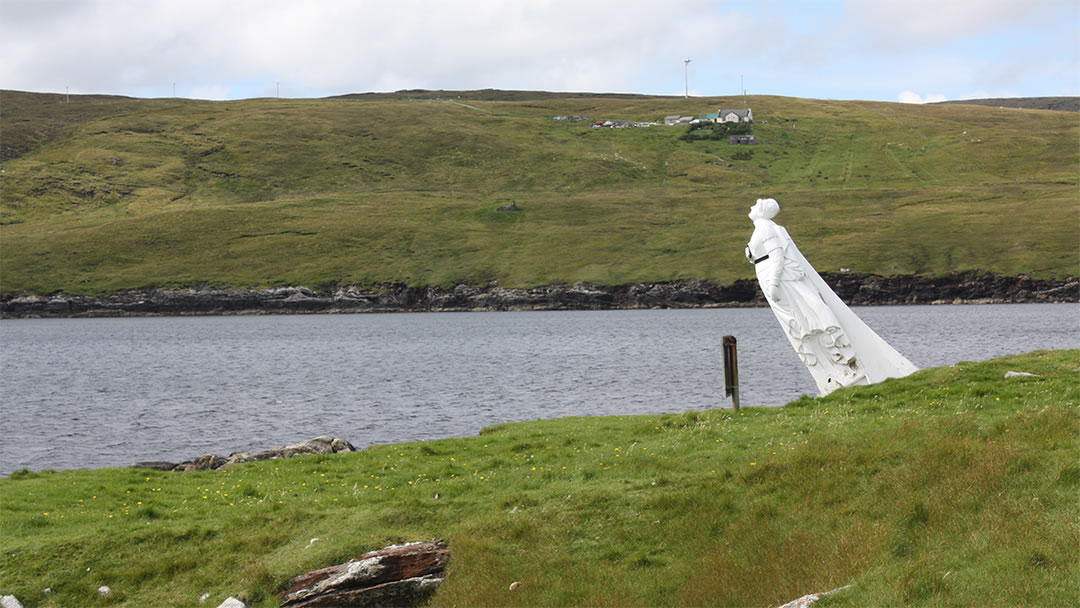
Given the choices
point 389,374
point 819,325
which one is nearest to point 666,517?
point 819,325

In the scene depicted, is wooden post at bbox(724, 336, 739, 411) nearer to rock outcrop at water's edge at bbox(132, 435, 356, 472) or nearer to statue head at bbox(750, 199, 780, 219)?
statue head at bbox(750, 199, 780, 219)

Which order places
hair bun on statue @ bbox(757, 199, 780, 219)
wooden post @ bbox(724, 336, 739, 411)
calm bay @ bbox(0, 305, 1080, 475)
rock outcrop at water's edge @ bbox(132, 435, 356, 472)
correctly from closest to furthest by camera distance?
wooden post @ bbox(724, 336, 739, 411) < rock outcrop at water's edge @ bbox(132, 435, 356, 472) < hair bun on statue @ bbox(757, 199, 780, 219) < calm bay @ bbox(0, 305, 1080, 475)

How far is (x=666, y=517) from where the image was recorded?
14844mm

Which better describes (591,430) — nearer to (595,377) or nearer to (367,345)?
(595,377)

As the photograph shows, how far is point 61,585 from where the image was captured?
583 inches

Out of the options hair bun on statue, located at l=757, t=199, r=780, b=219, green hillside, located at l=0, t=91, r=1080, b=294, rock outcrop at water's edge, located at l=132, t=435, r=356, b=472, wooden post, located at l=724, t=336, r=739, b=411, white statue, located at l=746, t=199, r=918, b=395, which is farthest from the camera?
green hillside, located at l=0, t=91, r=1080, b=294

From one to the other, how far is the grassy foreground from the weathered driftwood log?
13.2 inches

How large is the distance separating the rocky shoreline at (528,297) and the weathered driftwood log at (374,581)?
133480mm

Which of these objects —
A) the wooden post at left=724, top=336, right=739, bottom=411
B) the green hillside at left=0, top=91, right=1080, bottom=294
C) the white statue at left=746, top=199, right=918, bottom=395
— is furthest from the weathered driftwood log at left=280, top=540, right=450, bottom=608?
the green hillside at left=0, top=91, right=1080, bottom=294

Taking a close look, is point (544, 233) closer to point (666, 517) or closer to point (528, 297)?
point (528, 297)

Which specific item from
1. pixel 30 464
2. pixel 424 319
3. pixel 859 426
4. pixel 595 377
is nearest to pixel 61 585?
pixel 859 426

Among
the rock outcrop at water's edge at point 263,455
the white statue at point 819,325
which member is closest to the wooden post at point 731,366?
the white statue at point 819,325

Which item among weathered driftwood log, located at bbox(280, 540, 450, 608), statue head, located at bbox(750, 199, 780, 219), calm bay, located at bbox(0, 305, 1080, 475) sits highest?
statue head, located at bbox(750, 199, 780, 219)

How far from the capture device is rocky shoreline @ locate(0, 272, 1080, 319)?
455ft
